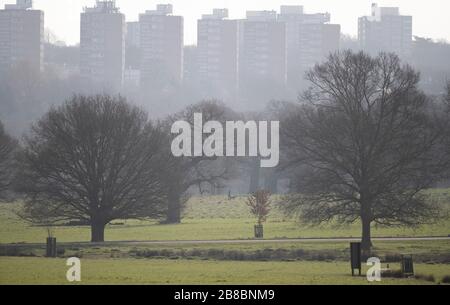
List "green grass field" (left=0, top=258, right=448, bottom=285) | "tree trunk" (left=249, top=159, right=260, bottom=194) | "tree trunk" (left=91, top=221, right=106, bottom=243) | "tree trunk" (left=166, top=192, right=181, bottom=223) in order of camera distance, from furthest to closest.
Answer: "tree trunk" (left=249, top=159, right=260, bottom=194) → "tree trunk" (left=166, top=192, right=181, bottom=223) → "tree trunk" (left=91, top=221, right=106, bottom=243) → "green grass field" (left=0, top=258, right=448, bottom=285)

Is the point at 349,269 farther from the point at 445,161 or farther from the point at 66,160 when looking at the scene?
the point at 66,160

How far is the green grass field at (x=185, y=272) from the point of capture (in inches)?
1506

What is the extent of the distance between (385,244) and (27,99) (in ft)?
487

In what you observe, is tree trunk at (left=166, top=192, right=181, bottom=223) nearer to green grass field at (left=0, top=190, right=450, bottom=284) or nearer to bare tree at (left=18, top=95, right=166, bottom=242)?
green grass field at (left=0, top=190, right=450, bottom=284)

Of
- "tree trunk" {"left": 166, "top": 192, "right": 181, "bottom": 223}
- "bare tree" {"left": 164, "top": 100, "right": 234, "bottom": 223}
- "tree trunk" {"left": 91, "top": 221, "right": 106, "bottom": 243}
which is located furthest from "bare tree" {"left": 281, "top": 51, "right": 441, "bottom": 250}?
"tree trunk" {"left": 166, "top": 192, "right": 181, "bottom": 223}

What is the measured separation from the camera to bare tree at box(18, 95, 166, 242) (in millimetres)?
64438

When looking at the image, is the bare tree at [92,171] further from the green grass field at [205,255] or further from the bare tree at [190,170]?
the bare tree at [190,170]

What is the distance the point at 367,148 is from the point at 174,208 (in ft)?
86.9

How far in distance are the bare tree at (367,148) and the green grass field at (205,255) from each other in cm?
218

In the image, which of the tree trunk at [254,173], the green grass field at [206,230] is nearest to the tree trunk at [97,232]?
the green grass field at [206,230]

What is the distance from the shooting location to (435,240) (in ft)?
199

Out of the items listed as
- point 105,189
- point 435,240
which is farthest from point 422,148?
point 105,189

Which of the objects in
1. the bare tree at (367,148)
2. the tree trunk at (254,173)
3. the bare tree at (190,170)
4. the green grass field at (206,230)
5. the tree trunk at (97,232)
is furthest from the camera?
the tree trunk at (254,173)

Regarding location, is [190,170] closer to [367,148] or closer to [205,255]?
[367,148]
